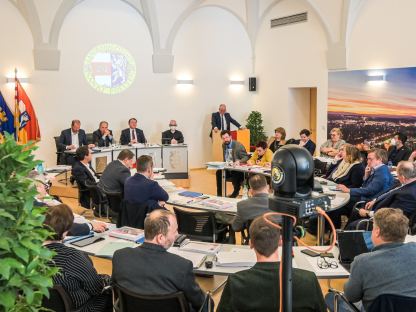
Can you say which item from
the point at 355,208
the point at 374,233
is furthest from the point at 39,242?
the point at 355,208

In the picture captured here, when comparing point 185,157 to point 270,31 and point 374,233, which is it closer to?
point 270,31

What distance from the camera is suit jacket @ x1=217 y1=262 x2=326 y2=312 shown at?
2.64 m

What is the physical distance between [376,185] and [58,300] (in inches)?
178

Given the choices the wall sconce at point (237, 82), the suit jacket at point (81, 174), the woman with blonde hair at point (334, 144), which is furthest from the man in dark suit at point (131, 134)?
the woman with blonde hair at point (334, 144)

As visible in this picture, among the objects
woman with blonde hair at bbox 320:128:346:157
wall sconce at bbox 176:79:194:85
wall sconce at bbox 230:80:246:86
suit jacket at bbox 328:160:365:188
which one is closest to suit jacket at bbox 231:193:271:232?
suit jacket at bbox 328:160:365:188

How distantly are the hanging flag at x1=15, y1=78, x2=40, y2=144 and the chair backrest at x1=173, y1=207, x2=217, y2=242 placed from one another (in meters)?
6.84

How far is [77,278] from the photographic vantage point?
10.5 ft

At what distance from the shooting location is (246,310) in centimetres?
268

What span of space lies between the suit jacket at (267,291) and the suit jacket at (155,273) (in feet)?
1.39

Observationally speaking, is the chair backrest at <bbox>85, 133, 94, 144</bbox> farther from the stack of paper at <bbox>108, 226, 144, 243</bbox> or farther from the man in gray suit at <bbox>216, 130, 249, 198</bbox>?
the stack of paper at <bbox>108, 226, 144, 243</bbox>

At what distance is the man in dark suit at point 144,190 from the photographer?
5.42 metres

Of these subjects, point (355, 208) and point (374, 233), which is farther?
point (355, 208)

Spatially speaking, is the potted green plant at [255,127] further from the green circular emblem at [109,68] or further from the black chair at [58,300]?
the black chair at [58,300]

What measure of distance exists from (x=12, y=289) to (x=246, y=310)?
1434mm
